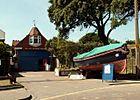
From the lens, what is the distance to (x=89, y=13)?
5197 centimetres

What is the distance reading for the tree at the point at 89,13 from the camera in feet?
159

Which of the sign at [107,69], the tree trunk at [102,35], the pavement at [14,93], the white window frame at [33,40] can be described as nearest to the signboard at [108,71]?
the sign at [107,69]

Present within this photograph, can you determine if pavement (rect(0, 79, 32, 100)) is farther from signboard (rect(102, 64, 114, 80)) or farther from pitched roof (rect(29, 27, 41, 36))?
pitched roof (rect(29, 27, 41, 36))

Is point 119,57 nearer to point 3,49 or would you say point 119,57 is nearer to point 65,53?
point 3,49

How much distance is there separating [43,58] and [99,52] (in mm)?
37488

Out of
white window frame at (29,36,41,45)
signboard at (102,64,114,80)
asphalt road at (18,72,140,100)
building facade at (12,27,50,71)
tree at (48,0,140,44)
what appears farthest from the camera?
white window frame at (29,36,41,45)

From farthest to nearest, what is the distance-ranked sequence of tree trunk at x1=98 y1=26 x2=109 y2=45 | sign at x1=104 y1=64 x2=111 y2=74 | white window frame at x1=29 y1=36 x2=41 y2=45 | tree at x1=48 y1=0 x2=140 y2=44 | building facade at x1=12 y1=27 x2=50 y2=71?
white window frame at x1=29 y1=36 x2=41 y2=45
building facade at x1=12 y1=27 x2=50 y2=71
tree trunk at x1=98 y1=26 x2=109 y2=45
tree at x1=48 y1=0 x2=140 y2=44
sign at x1=104 y1=64 x2=111 y2=74

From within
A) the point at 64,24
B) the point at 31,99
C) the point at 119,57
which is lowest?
the point at 31,99

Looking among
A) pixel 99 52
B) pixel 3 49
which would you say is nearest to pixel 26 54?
pixel 3 49

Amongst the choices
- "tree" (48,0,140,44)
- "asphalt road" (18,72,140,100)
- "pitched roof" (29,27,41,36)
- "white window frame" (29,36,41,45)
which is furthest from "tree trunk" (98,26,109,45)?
"asphalt road" (18,72,140,100)

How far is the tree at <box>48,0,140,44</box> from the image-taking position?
159ft

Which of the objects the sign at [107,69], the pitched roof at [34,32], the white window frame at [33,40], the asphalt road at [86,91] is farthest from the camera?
the pitched roof at [34,32]

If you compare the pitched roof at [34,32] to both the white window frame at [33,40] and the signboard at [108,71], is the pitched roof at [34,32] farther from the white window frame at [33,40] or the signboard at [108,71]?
the signboard at [108,71]

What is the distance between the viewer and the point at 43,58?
69.9 meters
